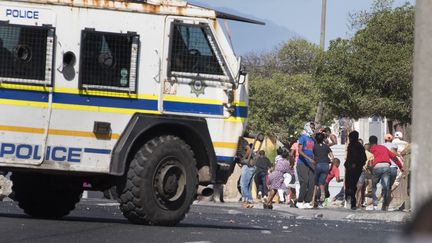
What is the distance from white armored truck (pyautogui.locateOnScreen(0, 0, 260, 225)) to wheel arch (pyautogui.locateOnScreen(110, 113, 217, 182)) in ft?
0.04

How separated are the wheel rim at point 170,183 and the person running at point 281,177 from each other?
41.2ft

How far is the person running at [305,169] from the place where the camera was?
2500cm

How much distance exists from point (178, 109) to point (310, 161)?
38.2 feet

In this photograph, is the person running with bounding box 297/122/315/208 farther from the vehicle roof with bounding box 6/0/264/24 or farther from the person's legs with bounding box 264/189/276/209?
the vehicle roof with bounding box 6/0/264/24

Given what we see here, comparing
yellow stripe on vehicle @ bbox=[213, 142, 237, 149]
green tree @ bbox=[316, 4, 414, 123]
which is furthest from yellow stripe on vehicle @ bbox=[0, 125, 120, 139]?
green tree @ bbox=[316, 4, 414, 123]

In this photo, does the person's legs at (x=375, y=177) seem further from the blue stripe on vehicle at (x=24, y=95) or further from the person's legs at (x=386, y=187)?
the blue stripe on vehicle at (x=24, y=95)

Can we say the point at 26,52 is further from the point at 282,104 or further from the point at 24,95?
the point at 282,104

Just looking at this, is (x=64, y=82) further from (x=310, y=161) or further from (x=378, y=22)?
(x=378, y=22)

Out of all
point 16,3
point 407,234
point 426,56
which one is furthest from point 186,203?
point 407,234

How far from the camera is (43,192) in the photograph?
47.7 ft

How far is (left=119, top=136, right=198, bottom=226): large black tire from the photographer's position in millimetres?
13219

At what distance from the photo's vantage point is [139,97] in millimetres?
13547

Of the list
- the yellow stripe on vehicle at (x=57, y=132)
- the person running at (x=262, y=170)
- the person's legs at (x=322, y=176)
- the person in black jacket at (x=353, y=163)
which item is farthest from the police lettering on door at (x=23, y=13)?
the person running at (x=262, y=170)

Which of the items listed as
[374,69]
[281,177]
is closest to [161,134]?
[281,177]
